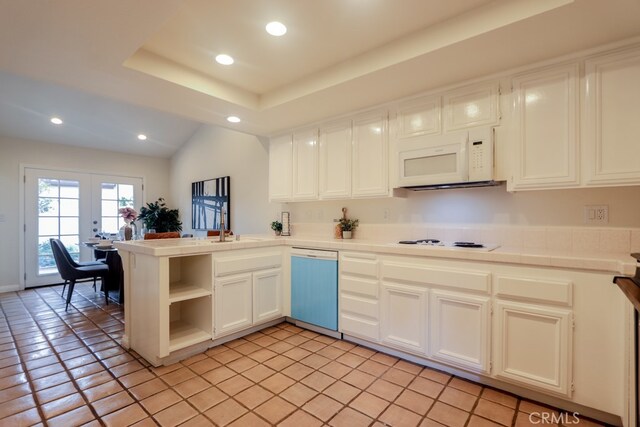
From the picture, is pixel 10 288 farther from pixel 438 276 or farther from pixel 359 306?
pixel 438 276

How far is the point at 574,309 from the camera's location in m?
1.80

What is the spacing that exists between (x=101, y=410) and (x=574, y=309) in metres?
2.83

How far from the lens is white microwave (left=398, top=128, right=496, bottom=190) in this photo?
2.31m

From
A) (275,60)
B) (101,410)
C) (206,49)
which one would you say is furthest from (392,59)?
(101,410)

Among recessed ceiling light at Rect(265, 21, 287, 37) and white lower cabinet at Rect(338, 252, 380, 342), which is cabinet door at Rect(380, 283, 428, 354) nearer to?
white lower cabinet at Rect(338, 252, 380, 342)

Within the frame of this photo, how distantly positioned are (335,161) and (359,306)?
4.82 feet

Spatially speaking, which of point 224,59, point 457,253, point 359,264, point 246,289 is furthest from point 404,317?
point 224,59

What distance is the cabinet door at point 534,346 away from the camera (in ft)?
6.01

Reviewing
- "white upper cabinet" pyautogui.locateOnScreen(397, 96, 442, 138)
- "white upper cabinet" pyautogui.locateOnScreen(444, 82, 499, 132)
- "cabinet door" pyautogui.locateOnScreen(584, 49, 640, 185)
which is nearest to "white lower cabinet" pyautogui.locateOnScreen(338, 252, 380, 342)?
"white upper cabinet" pyautogui.locateOnScreen(397, 96, 442, 138)

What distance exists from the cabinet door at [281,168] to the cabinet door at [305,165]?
0.08m

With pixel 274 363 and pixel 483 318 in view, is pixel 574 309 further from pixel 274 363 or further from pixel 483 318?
pixel 274 363

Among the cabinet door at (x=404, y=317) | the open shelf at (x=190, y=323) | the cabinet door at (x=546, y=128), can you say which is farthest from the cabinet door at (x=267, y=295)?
the cabinet door at (x=546, y=128)

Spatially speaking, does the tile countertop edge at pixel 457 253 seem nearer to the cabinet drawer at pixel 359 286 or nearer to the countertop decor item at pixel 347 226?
the cabinet drawer at pixel 359 286

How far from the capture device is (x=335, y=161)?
327cm
